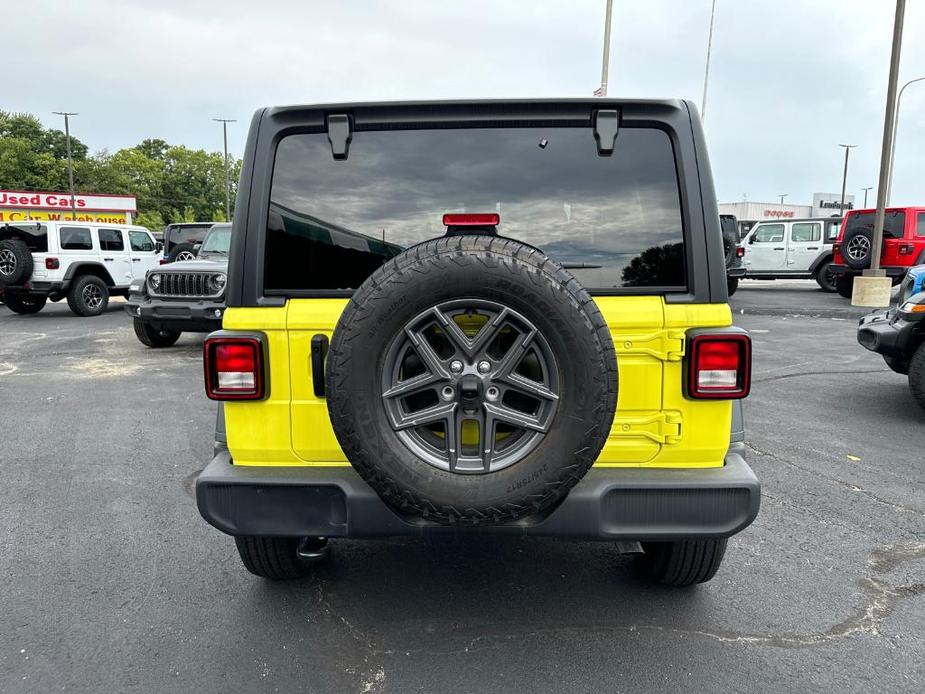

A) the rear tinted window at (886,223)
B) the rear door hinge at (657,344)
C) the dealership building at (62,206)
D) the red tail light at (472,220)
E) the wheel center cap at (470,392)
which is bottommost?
the wheel center cap at (470,392)

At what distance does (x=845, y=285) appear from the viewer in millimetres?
16672

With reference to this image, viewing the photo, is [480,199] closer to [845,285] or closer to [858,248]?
[858,248]

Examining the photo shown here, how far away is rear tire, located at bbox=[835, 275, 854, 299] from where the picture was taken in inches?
646

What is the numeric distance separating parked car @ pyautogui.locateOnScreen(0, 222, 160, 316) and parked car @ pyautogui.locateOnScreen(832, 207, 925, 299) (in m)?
15.3

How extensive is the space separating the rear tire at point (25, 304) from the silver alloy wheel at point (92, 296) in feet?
3.33

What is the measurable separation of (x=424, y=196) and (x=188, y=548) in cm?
225

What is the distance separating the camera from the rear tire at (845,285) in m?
16.4

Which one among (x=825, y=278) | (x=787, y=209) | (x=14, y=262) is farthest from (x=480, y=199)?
(x=787, y=209)

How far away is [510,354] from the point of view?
2.16 metres

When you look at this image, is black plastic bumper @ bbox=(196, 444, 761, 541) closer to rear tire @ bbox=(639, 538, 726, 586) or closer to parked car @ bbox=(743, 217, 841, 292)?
rear tire @ bbox=(639, 538, 726, 586)

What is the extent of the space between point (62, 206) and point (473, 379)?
63.3 m

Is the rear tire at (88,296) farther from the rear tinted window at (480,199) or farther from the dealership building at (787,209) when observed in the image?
the dealership building at (787,209)

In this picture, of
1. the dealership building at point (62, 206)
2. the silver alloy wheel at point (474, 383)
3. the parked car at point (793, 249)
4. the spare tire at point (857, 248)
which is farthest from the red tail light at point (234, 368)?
the dealership building at point (62, 206)

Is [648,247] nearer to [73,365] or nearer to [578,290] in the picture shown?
[578,290]
